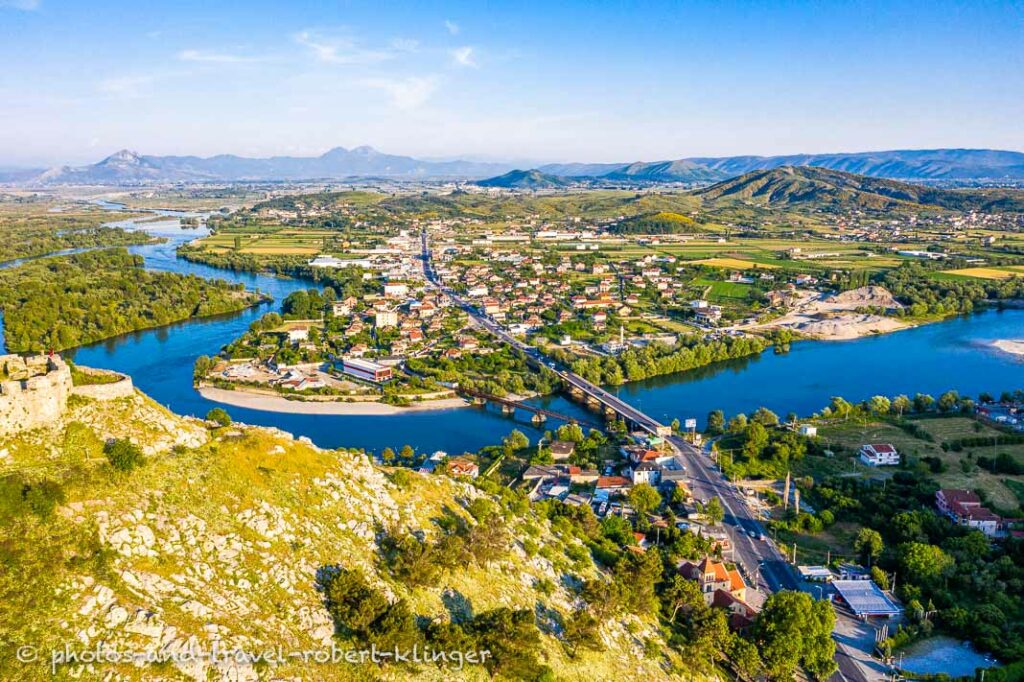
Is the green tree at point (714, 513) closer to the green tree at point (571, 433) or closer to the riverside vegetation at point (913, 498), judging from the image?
the riverside vegetation at point (913, 498)

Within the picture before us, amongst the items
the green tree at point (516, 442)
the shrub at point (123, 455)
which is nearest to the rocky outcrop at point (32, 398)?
the shrub at point (123, 455)

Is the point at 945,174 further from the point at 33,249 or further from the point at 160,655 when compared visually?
the point at 160,655

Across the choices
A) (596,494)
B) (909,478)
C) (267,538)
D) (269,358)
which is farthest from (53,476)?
(269,358)

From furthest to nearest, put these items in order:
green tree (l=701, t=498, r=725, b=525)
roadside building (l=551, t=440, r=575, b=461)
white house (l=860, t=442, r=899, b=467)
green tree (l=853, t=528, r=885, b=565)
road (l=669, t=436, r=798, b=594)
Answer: roadside building (l=551, t=440, r=575, b=461) → white house (l=860, t=442, r=899, b=467) → green tree (l=701, t=498, r=725, b=525) → green tree (l=853, t=528, r=885, b=565) → road (l=669, t=436, r=798, b=594)

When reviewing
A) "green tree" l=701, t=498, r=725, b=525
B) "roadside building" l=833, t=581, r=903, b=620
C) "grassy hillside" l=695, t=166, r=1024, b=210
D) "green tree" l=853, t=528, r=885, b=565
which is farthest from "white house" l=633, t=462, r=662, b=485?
"grassy hillside" l=695, t=166, r=1024, b=210

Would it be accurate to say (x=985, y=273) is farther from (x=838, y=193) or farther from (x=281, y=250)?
(x=281, y=250)

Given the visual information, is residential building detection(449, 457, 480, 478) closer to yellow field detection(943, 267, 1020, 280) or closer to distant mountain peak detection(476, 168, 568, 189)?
yellow field detection(943, 267, 1020, 280)
